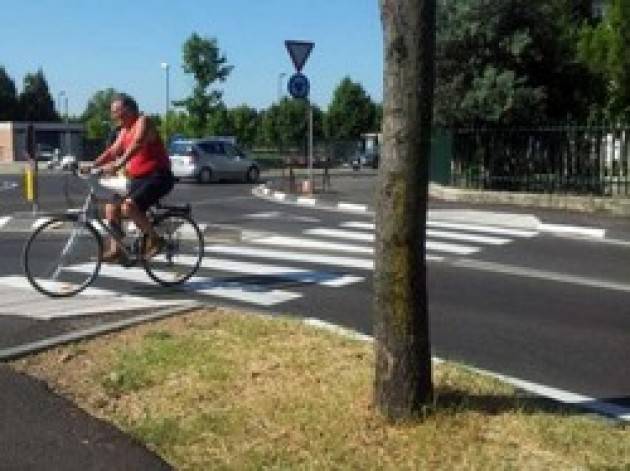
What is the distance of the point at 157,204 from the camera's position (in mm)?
10469

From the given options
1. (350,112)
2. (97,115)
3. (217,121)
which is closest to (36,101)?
(97,115)

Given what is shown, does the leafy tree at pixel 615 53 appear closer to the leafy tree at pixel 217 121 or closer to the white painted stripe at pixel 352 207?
the white painted stripe at pixel 352 207

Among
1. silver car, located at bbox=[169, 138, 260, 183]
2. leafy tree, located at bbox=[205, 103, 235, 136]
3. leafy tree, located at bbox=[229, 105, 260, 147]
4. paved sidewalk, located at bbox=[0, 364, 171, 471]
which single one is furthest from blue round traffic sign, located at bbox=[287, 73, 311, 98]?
leafy tree, located at bbox=[229, 105, 260, 147]

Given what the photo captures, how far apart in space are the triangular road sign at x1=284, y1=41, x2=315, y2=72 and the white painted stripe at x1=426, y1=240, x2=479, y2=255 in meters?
9.84

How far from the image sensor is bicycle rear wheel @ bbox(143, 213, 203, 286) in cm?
1062

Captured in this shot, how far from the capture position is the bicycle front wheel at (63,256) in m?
9.95

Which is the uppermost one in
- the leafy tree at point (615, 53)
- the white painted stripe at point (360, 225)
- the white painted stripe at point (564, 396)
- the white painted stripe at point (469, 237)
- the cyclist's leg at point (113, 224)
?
the leafy tree at point (615, 53)

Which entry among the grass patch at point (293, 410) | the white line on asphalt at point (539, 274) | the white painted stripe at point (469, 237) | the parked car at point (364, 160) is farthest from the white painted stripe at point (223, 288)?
the parked car at point (364, 160)

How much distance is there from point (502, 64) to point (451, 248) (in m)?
11.2

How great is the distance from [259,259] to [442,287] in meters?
2.69

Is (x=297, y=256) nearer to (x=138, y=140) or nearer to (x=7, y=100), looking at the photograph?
(x=138, y=140)

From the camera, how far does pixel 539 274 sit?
12734 millimetres

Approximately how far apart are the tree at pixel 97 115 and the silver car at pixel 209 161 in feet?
179

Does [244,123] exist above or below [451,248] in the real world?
above
